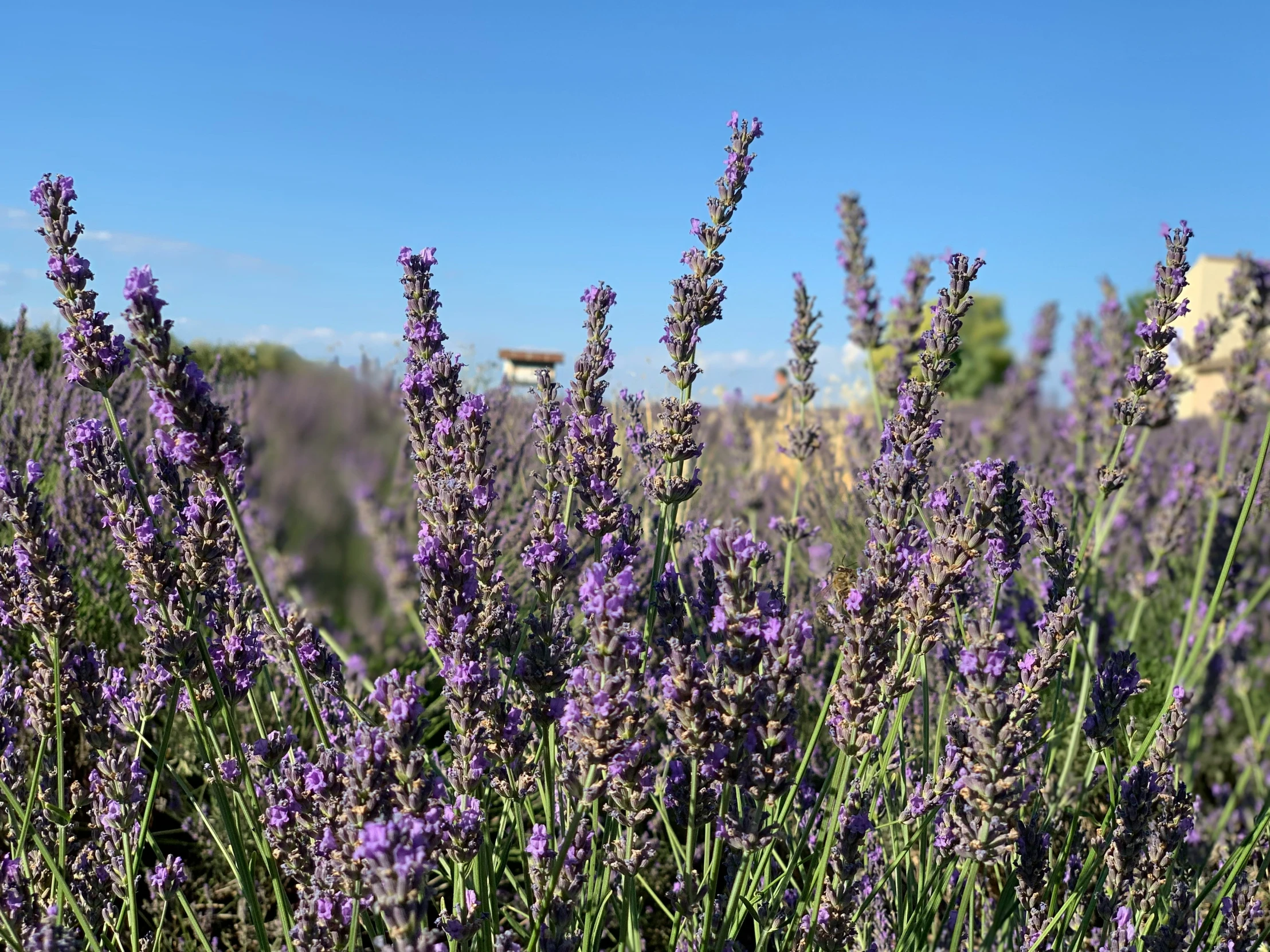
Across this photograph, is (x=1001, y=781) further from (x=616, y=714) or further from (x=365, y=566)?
(x=365, y=566)

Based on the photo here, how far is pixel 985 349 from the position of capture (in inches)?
1068

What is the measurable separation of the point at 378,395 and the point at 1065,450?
4.52 meters

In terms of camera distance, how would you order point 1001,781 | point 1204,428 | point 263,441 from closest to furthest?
point 1001,781 → point 263,441 → point 1204,428

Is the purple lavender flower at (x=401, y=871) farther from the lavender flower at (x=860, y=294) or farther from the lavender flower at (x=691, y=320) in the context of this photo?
the lavender flower at (x=860, y=294)

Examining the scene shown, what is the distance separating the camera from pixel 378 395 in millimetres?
5449

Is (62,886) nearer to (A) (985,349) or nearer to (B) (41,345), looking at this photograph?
(B) (41,345)

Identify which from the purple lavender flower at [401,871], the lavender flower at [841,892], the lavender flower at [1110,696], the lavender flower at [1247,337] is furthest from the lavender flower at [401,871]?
the lavender flower at [1247,337]

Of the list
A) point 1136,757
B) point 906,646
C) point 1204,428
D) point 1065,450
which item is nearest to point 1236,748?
point 1065,450

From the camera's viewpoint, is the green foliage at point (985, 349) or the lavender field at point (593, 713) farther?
the green foliage at point (985, 349)

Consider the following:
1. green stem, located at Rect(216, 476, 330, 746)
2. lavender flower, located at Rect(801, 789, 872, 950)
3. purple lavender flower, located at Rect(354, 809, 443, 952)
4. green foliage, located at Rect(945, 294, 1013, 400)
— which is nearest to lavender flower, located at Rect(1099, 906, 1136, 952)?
lavender flower, located at Rect(801, 789, 872, 950)

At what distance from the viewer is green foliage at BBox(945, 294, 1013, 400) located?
2575cm

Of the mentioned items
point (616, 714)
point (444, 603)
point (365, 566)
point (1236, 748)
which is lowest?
point (1236, 748)

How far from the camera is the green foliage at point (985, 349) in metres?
25.8

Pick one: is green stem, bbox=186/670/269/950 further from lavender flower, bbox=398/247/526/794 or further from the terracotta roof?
the terracotta roof
